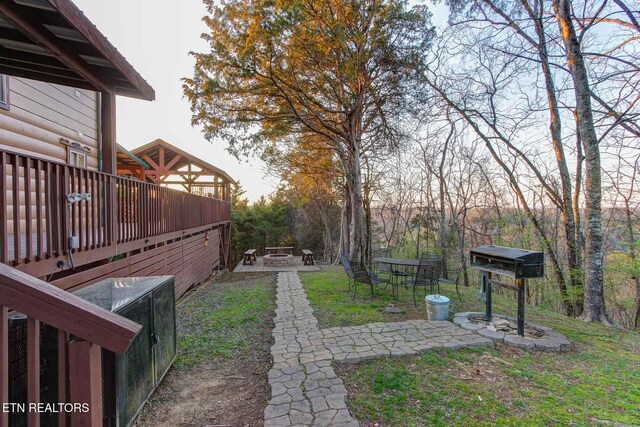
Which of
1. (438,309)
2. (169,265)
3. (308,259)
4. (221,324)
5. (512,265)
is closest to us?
(512,265)

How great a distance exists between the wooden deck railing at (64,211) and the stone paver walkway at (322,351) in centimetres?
251

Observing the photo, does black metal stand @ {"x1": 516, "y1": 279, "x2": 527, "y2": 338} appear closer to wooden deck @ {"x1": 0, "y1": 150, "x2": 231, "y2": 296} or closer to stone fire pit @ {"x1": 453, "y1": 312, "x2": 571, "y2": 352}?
stone fire pit @ {"x1": 453, "y1": 312, "x2": 571, "y2": 352}

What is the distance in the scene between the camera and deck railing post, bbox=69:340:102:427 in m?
1.05

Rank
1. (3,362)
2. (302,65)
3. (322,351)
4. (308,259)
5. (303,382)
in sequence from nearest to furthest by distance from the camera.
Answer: (3,362)
(303,382)
(322,351)
(302,65)
(308,259)

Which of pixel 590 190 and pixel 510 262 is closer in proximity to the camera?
pixel 510 262

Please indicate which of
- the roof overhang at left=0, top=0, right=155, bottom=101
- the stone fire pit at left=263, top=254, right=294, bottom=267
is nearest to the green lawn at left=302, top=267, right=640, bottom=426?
the roof overhang at left=0, top=0, right=155, bottom=101

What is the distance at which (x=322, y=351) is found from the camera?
13.1ft

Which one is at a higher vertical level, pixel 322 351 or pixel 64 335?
pixel 64 335

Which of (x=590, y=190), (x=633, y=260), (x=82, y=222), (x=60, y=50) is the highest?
(x=60, y=50)

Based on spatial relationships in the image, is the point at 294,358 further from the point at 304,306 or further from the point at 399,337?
the point at 304,306

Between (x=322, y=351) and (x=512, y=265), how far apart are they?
3025 millimetres

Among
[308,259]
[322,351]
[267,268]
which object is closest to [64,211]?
[322,351]

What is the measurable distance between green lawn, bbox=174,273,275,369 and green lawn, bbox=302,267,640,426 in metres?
1.78

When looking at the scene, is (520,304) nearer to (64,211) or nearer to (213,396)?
(213,396)
